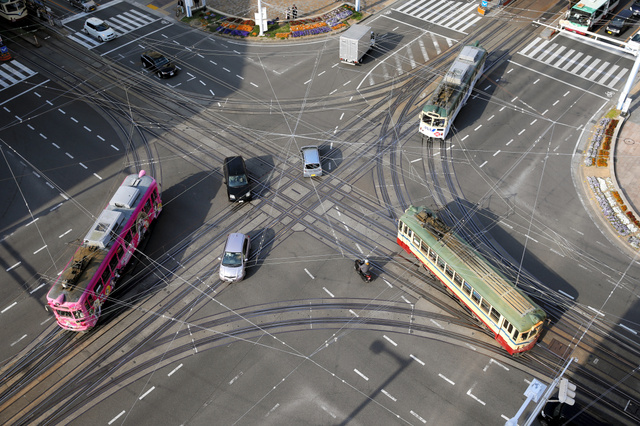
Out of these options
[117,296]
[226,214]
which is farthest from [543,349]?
[117,296]

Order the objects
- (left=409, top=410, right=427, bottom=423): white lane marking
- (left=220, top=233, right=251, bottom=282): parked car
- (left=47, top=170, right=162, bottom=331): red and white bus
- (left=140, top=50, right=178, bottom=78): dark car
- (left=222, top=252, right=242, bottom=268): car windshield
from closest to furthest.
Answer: (left=409, top=410, right=427, bottom=423): white lane marking
(left=47, top=170, right=162, bottom=331): red and white bus
(left=220, top=233, right=251, bottom=282): parked car
(left=222, top=252, right=242, bottom=268): car windshield
(left=140, top=50, right=178, bottom=78): dark car

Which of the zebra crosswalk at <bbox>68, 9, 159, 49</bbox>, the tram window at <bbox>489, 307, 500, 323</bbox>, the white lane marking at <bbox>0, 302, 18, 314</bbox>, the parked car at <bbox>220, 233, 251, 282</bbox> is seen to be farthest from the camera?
the zebra crosswalk at <bbox>68, 9, 159, 49</bbox>

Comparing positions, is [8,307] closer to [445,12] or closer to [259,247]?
[259,247]

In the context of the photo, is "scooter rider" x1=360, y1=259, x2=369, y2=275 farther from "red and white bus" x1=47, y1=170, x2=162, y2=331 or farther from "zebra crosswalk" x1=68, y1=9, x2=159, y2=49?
"zebra crosswalk" x1=68, y1=9, x2=159, y2=49

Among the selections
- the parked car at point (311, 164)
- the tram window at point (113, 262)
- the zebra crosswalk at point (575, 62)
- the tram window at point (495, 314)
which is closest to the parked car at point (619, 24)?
the zebra crosswalk at point (575, 62)

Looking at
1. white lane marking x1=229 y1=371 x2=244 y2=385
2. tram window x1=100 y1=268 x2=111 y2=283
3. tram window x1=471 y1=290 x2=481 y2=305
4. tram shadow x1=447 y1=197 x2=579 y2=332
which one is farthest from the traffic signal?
tram window x1=100 y1=268 x2=111 y2=283

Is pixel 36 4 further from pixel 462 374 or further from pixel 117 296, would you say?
pixel 462 374

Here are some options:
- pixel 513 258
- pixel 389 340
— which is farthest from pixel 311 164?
pixel 513 258
